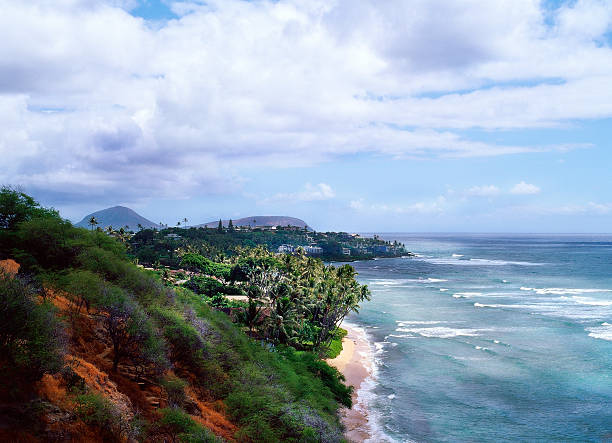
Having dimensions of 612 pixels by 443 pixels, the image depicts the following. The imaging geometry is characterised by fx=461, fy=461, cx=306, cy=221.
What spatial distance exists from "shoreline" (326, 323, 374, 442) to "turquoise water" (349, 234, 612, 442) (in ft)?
3.68

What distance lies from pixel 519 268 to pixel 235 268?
308 ft

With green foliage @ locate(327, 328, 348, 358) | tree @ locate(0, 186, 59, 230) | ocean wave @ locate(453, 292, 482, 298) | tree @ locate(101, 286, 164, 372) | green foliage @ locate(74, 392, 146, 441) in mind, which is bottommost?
green foliage @ locate(327, 328, 348, 358)

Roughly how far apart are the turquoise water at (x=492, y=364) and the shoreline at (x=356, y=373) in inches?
44.2

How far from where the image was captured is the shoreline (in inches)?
1260

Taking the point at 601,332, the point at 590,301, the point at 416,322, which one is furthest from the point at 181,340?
the point at 590,301

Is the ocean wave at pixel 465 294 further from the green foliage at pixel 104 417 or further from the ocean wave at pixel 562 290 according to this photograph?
the green foliage at pixel 104 417

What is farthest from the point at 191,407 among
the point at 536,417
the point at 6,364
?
the point at 536,417

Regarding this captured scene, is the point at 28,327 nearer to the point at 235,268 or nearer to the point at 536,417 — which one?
the point at 536,417

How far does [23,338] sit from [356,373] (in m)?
33.9

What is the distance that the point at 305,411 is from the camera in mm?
24125

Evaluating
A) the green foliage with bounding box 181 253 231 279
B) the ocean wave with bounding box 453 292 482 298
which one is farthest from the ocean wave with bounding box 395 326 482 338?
the green foliage with bounding box 181 253 231 279

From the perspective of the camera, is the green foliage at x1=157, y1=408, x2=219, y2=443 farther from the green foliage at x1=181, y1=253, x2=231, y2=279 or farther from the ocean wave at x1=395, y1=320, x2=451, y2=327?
the green foliage at x1=181, y1=253, x2=231, y2=279

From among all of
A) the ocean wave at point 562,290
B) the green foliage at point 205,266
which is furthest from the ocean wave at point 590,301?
the green foliage at point 205,266

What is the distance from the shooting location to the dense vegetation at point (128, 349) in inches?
643
